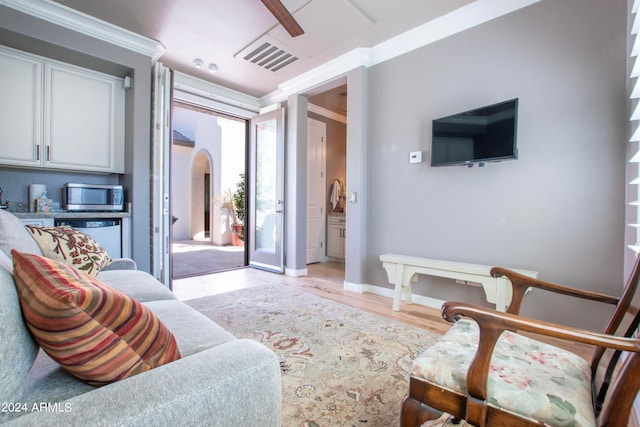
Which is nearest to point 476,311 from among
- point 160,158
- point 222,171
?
point 160,158

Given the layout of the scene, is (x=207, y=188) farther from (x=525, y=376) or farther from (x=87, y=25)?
(x=525, y=376)

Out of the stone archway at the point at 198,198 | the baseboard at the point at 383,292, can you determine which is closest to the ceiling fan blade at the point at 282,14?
the baseboard at the point at 383,292

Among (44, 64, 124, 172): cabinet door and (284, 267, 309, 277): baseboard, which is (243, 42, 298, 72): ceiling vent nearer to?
(44, 64, 124, 172): cabinet door

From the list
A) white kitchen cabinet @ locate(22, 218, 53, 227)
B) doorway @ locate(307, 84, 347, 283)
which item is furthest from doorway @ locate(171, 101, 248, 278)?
white kitchen cabinet @ locate(22, 218, 53, 227)

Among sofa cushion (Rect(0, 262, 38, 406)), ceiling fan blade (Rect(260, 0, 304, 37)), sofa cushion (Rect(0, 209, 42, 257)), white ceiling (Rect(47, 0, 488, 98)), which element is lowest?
sofa cushion (Rect(0, 262, 38, 406))

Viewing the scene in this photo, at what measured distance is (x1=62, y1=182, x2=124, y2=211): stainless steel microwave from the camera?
2912 millimetres

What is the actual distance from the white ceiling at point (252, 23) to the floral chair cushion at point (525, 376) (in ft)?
9.22

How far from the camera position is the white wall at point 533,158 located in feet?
6.70

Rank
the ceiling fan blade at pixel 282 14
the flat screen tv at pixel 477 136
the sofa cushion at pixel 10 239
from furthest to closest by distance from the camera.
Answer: the flat screen tv at pixel 477 136 < the ceiling fan blade at pixel 282 14 < the sofa cushion at pixel 10 239

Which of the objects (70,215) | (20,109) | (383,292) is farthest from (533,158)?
(20,109)

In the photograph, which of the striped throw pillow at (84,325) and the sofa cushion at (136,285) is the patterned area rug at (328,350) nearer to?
the sofa cushion at (136,285)

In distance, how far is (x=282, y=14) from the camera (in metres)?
2.10

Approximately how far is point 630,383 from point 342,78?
12.1 ft

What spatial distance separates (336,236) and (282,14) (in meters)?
3.89
